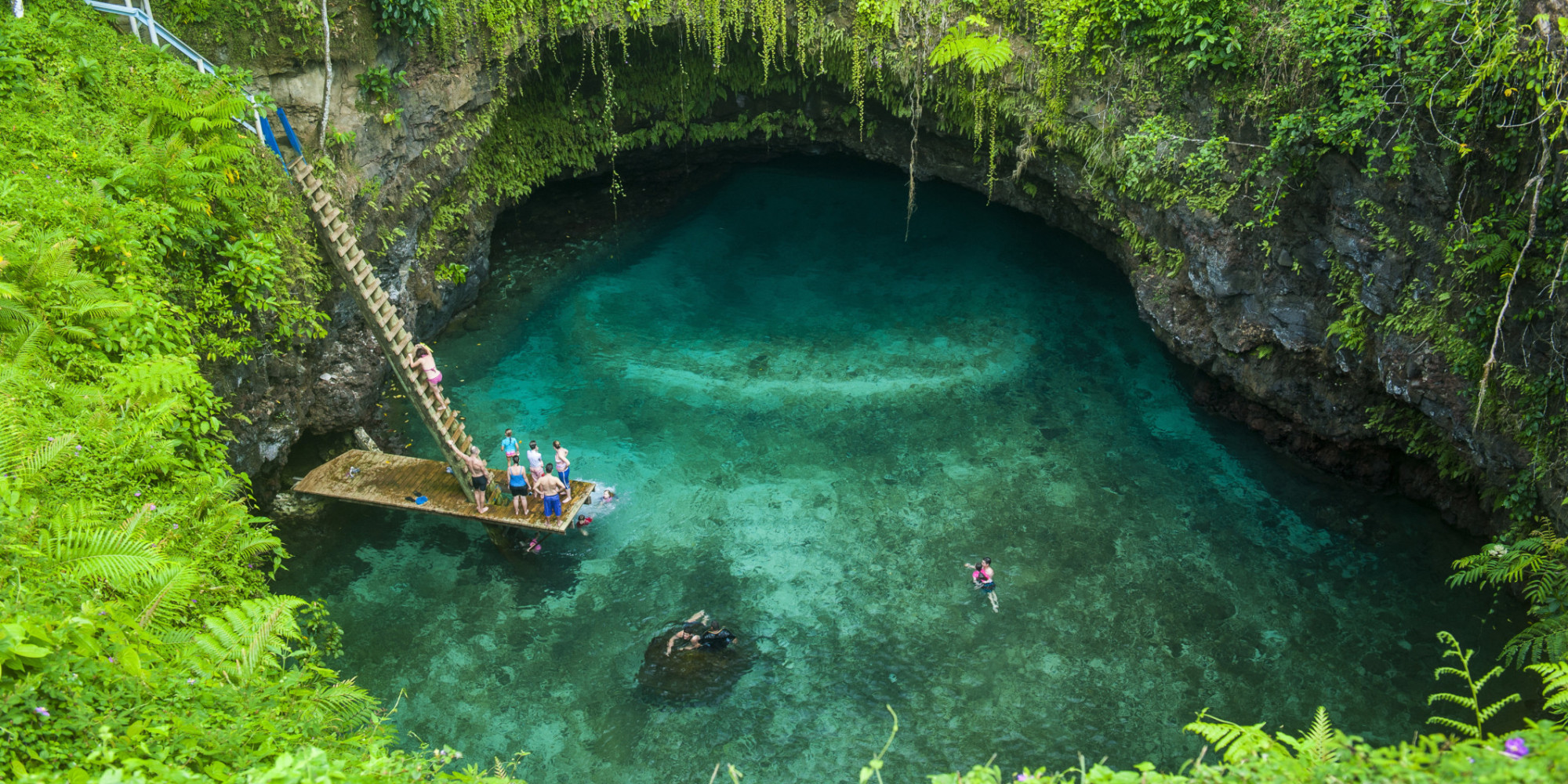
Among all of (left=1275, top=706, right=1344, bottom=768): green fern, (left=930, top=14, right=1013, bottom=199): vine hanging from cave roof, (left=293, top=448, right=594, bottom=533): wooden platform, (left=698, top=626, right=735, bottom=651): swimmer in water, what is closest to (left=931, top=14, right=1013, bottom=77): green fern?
(left=930, top=14, right=1013, bottom=199): vine hanging from cave roof

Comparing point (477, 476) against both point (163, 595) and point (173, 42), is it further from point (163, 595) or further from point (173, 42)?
point (173, 42)

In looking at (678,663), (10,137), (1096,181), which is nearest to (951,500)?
(678,663)

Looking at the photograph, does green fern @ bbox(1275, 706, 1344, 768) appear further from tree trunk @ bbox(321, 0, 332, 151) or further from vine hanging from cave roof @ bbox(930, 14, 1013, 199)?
tree trunk @ bbox(321, 0, 332, 151)

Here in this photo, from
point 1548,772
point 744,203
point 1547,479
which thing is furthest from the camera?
point 744,203

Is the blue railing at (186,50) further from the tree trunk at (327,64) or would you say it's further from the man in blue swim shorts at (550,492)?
the man in blue swim shorts at (550,492)

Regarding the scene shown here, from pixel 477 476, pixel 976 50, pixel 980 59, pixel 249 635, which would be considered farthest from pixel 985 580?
pixel 249 635

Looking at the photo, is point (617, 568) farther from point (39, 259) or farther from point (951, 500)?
point (39, 259)
